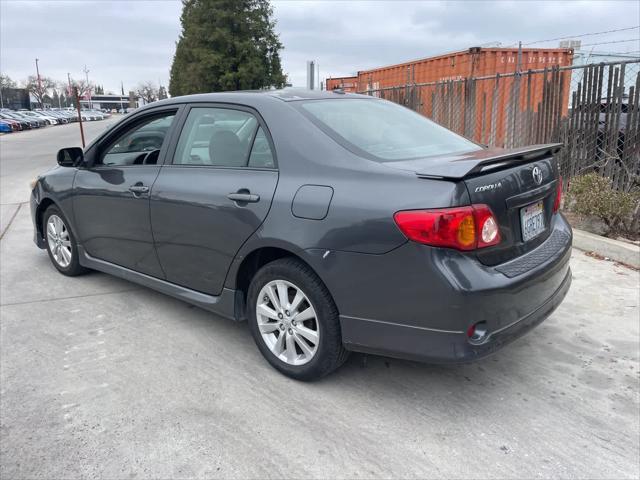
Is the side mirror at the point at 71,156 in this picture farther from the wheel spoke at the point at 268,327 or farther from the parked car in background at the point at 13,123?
the parked car in background at the point at 13,123

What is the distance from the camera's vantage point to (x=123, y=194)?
3.99 m

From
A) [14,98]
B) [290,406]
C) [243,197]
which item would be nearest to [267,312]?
[290,406]

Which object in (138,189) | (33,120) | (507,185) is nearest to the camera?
(507,185)

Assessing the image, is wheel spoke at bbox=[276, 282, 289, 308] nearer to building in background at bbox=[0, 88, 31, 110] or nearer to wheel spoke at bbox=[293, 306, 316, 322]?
wheel spoke at bbox=[293, 306, 316, 322]

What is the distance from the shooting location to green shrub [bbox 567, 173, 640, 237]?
17.9 feet

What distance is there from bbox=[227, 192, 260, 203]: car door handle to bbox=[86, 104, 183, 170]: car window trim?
2.91ft

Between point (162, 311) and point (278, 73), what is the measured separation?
28.4 m

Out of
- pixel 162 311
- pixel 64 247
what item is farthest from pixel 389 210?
pixel 64 247

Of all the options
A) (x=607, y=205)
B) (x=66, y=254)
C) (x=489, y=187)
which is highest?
(x=489, y=187)

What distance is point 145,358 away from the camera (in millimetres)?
3439

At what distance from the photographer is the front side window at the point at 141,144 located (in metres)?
3.90

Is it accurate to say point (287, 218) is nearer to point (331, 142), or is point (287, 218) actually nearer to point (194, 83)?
point (331, 142)

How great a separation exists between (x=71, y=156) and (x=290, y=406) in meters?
3.03

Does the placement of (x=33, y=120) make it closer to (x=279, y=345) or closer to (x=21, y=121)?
(x=21, y=121)
